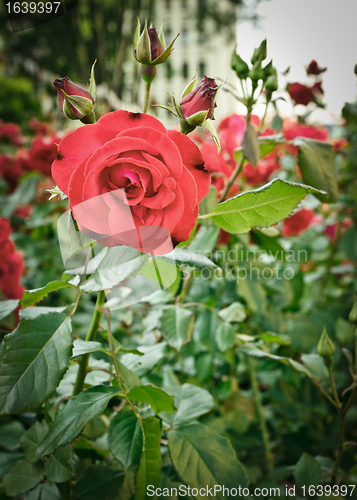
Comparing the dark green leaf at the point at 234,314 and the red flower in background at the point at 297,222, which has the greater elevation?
the red flower in background at the point at 297,222

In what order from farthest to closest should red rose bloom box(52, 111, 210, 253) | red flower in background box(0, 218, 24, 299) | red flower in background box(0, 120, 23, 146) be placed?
1. red flower in background box(0, 120, 23, 146)
2. red flower in background box(0, 218, 24, 299)
3. red rose bloom box(52, 111, 210, 253)

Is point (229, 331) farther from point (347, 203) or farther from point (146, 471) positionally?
point (347, 203)

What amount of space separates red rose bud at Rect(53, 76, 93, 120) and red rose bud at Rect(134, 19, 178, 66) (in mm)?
62

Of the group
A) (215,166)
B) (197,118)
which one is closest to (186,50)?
(215,166)

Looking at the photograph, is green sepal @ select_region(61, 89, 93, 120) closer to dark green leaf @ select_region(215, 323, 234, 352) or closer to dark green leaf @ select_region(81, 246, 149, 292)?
dark green leaf @ select_region(81, 246, 149, 292)

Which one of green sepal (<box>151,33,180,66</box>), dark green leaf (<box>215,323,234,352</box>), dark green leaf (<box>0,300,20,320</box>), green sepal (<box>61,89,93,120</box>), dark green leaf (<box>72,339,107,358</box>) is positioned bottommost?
dark green leaf (<box>215,323,234,352</box>)

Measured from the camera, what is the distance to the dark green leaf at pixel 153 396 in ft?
1.08

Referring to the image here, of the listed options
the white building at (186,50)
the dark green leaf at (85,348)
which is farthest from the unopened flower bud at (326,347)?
the white building at (186,50)

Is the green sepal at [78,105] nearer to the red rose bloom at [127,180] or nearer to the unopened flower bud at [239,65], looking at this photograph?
the red rose bloom at [127,180]

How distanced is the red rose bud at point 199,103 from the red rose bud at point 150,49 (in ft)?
0.16

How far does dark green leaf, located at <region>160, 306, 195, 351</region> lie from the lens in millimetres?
450

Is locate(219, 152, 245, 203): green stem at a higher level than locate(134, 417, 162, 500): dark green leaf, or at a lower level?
higher

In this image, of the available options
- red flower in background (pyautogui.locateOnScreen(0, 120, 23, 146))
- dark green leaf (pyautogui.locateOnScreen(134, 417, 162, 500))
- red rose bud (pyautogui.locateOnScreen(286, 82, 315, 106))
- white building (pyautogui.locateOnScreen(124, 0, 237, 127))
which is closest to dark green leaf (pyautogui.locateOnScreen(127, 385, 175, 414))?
dark green leaf (pyautogui.locateOnScreen(134, 417, 162, 500))

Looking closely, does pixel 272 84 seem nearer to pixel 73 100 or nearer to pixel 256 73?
pixel 256 73
